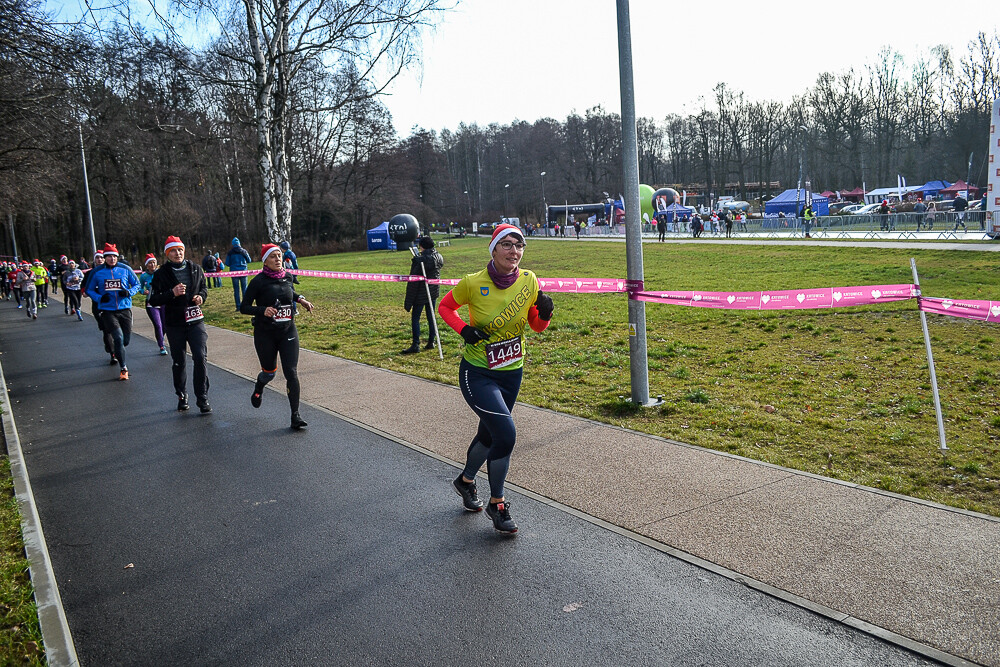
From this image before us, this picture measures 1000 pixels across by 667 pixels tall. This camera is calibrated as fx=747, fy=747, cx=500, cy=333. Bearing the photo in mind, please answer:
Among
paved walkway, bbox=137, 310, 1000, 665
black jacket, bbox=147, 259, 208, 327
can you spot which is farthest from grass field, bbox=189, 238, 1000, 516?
black jacket, bbox=147, 259, 208, 327

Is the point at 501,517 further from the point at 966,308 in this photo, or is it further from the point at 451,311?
the point at 966,308

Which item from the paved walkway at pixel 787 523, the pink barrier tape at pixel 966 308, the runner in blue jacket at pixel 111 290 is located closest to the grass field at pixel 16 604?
the paved walkway at pixel 787 523

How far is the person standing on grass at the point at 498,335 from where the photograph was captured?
16.3 ft

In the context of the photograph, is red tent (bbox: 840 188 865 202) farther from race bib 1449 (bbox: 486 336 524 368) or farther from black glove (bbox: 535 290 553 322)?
race bib 1449 (bbox: 486 336 524 368)

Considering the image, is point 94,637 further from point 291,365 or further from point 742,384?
point 742,384

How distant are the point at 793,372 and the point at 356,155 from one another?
240 ft

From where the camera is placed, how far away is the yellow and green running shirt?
16.3 ft

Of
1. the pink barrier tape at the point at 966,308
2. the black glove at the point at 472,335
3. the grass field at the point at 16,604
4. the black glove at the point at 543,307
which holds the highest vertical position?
the black glove at the point at 543,307

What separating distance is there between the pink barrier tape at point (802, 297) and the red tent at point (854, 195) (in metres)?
77.4

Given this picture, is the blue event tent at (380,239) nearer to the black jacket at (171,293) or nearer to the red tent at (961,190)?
the red tent at (961,190)

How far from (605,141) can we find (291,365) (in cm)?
9674

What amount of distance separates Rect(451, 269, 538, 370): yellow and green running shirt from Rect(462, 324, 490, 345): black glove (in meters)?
0.07

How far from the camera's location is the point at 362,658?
360 centimetres

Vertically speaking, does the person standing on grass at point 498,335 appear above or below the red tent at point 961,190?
below
